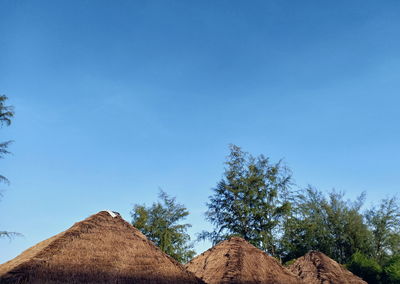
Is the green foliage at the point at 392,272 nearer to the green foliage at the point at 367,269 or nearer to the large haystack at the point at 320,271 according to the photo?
the green foliage at the point at 367,269

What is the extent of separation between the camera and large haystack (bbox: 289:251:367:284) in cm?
1662

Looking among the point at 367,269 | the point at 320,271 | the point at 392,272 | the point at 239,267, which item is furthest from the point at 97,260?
the point at 367,269

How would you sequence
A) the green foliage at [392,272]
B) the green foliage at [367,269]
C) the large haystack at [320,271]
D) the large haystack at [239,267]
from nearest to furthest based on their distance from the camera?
the large haystack at [239,267], the large haystack at [320,271], the green foliage at [392,272], the green foliage at [367,269]

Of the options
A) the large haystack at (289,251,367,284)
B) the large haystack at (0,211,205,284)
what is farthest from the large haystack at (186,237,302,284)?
the large haystack at (289,251,367,284)

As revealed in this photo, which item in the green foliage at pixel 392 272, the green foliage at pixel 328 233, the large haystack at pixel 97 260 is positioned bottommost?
the large haystack at pixel 97 260

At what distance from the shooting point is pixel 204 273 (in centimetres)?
1311

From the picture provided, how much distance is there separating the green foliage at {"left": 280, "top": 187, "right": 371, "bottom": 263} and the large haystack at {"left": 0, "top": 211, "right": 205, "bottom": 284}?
70.6 ft

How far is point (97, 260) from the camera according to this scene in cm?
948

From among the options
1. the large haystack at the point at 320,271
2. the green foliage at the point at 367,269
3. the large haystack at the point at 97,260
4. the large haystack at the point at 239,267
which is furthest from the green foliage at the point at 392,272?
the large haystack at the point at 97,260

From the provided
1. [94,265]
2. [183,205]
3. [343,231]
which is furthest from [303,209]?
[94,265]

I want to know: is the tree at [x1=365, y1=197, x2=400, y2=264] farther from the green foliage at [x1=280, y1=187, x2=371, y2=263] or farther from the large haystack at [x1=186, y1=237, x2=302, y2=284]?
the large haystack at [x1=186, y1=237, x2=302, y2=284]

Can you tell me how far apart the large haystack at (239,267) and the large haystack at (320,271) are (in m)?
3.79

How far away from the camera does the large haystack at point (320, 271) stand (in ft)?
54.5

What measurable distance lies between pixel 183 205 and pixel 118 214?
2493 cm
